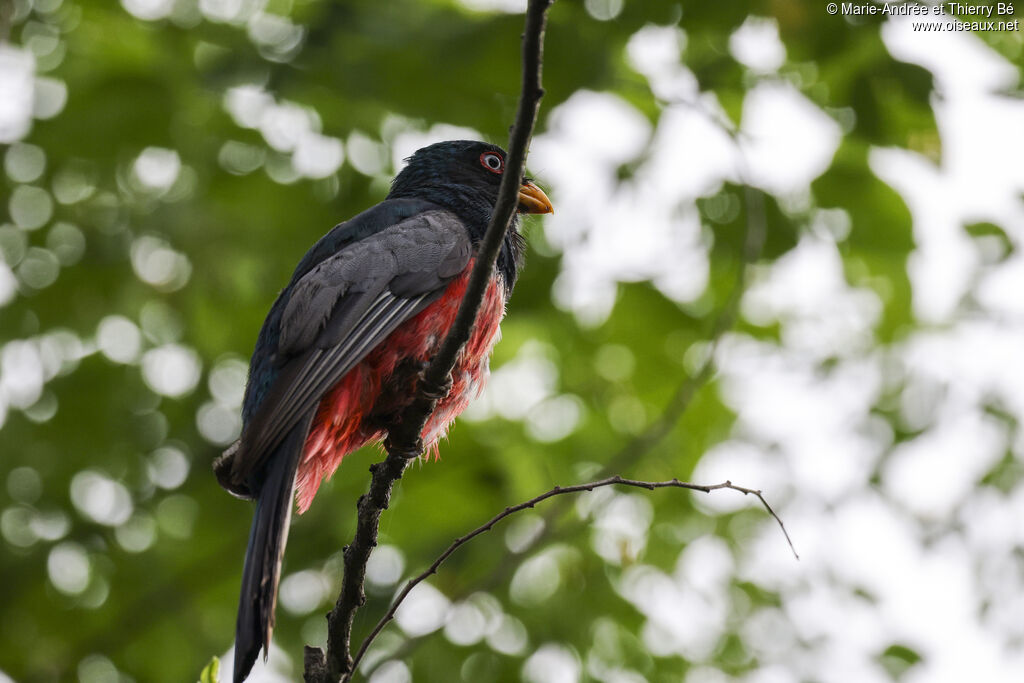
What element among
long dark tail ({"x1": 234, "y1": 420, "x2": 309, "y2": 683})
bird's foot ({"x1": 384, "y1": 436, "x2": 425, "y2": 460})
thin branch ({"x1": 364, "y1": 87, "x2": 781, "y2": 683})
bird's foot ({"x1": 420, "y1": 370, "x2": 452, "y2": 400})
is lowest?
thin branch ({"x1": 364, "y1": 87, "x2": 781, "y2": 683})

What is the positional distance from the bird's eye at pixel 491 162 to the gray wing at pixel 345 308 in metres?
0.79

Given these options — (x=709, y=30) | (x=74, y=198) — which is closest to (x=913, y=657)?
(x=709, y=30)

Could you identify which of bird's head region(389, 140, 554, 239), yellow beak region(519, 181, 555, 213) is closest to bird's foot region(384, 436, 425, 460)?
bird's head region(389, 140, 554, 239)

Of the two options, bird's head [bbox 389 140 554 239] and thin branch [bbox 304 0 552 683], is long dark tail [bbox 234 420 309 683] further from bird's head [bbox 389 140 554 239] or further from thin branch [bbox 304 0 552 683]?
bird's head [bbox 389 140 554 239]

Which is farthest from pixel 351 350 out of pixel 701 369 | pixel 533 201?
pixel 701 369

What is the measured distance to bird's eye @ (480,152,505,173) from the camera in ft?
16.0

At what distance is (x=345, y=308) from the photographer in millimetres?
3650

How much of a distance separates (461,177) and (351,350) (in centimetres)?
160

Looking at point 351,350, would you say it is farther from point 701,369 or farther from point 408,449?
point 701,369

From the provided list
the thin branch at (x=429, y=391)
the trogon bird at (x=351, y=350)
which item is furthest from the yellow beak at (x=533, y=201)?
the thin branch at (x=429, y=391)

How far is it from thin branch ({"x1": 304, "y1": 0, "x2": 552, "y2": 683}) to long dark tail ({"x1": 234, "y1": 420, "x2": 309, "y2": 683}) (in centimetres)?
20

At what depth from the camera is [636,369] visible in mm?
5914

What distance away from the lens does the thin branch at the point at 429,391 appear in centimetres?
228

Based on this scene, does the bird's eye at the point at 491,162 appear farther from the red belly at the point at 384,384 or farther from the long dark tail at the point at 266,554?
the long dark tail at the point at 266,554
